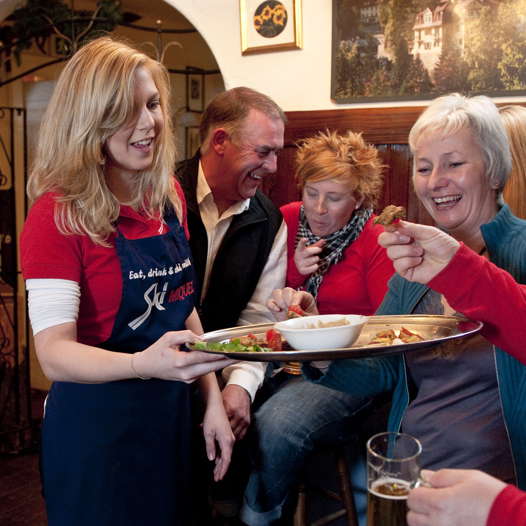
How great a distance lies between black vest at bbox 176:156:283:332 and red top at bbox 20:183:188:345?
24.8 inches

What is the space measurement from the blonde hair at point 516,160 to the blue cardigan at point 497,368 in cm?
14

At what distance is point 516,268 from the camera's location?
61.6 inches

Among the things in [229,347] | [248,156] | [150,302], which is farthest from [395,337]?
[248,156]

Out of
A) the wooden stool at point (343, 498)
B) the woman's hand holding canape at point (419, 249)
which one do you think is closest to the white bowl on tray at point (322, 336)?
the woman's hand holding canape at point (419, 249)

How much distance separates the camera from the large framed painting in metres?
2.40

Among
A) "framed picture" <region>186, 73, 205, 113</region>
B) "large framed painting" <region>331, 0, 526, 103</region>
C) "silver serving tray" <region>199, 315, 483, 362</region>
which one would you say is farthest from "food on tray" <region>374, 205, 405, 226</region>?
"framed picture" <region>186, 73, 205, 113</region>

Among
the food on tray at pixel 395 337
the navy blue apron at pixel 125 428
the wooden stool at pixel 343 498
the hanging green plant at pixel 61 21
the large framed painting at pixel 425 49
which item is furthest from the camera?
the hanging green plant at pixel 61 21

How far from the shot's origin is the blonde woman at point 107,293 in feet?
4.78

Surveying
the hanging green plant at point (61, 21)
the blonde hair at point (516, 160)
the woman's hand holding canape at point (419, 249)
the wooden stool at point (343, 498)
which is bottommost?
the wooden stool at point (343, 498)

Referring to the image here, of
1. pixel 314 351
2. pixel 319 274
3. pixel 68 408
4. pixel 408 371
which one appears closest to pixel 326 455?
pixel 319 274

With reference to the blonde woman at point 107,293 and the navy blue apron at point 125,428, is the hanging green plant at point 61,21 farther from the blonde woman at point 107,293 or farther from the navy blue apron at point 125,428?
the navy blue apron at point 125,428

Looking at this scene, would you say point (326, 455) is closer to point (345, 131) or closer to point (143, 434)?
point (143, 434)

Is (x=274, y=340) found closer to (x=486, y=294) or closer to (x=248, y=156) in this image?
(x=486, y=294)

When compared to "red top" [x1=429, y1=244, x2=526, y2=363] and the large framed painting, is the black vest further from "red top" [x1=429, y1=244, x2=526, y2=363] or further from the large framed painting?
"red top" [x1=429, y1=244, x2=526, y2=363]
